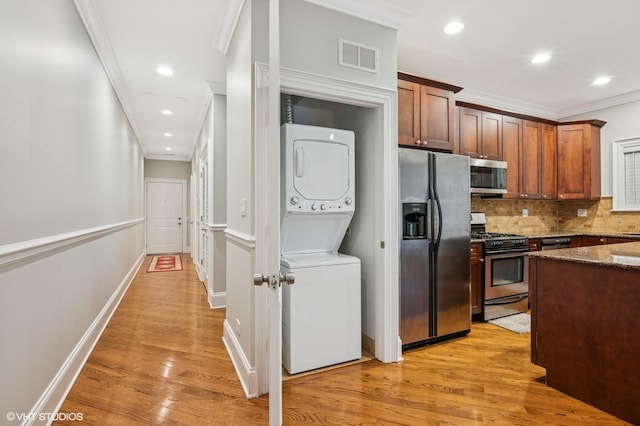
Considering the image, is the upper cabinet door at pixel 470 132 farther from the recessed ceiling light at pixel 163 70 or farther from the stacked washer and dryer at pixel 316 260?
the recessed ceiling light at pixel 163 70

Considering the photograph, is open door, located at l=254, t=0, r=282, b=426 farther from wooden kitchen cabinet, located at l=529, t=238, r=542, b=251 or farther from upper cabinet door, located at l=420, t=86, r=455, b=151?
wooden kitchen cabinet, located at l=529, t=238, r=542, b=251

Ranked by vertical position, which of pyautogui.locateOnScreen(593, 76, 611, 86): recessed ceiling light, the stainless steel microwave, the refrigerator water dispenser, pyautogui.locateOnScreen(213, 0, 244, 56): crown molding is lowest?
the refrigerator water dispenser

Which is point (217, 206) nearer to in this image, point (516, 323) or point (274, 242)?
point (274, 242)

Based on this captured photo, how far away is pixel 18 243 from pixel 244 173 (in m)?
1.24

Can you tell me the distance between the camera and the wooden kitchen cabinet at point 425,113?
2.83 metres

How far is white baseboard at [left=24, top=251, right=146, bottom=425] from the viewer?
1.74 m

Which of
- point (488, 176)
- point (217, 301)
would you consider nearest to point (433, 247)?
point (488, 176)

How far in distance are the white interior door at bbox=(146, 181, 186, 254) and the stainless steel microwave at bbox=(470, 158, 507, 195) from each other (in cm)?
761

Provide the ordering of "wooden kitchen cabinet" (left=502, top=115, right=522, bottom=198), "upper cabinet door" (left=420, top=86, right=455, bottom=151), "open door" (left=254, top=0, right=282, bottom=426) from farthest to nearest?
"wooden kitchen cabinet" (left=502, top=115, right=522, bottom=198)
"upper cabinet door" (left=420, top=86, right=455, bottom=151)
"open door" (left=254, top=0, right=282, bottom=426)

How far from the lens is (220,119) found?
3824 millimetres

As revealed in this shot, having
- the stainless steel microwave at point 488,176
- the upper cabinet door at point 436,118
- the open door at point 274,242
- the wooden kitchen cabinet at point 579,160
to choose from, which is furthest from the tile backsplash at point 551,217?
the open door at point 274,242

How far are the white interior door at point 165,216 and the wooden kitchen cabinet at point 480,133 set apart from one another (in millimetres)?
7510

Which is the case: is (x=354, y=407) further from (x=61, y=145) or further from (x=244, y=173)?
(x=61, y=145)
